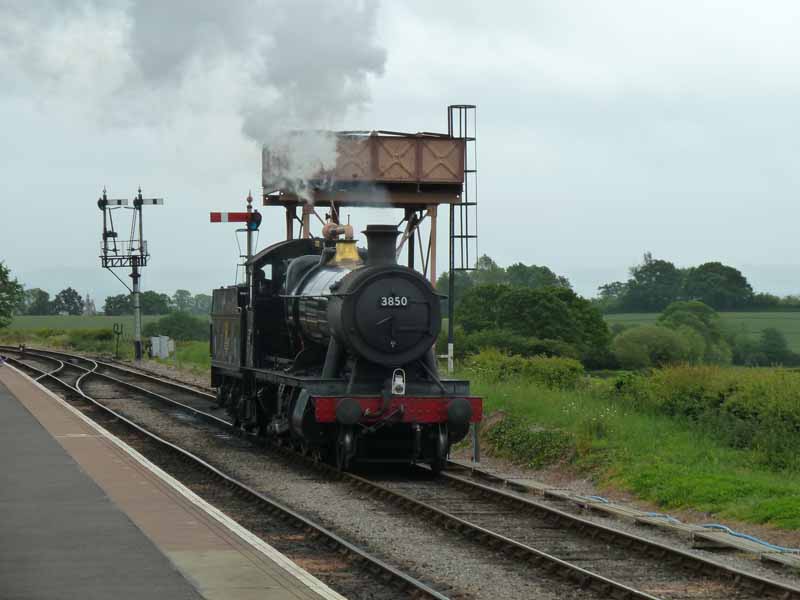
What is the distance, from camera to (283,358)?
18.7 m

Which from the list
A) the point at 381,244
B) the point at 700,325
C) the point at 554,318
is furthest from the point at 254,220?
the point at 700,325

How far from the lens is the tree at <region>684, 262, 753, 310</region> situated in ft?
318

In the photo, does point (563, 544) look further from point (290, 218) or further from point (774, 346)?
point (774, 346)

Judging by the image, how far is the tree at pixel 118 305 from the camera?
14638 cm

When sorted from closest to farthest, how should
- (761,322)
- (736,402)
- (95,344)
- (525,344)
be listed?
(736,402), (525,344), (95,344), (761,322)

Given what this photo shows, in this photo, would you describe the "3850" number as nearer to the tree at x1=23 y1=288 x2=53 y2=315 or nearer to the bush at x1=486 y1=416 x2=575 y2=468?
the bush at x1=486 y1=416 x2=575 y2=468

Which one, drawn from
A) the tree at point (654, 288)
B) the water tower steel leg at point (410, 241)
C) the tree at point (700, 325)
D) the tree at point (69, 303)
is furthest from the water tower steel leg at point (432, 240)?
the tree at point (69, 303)

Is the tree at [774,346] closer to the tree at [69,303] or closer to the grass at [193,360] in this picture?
the grass at [193,360]

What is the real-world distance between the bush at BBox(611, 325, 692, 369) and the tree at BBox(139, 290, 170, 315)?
89.9 m

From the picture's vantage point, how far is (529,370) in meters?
25.6

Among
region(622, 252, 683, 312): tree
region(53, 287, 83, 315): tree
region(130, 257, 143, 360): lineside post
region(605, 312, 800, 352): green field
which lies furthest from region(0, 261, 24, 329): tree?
region(53, 287, 83, 315): tree

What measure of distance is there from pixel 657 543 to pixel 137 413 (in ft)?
57.8

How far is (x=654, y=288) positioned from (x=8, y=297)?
5918 centimetres

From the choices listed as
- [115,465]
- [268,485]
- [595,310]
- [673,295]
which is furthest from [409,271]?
[673,295]
